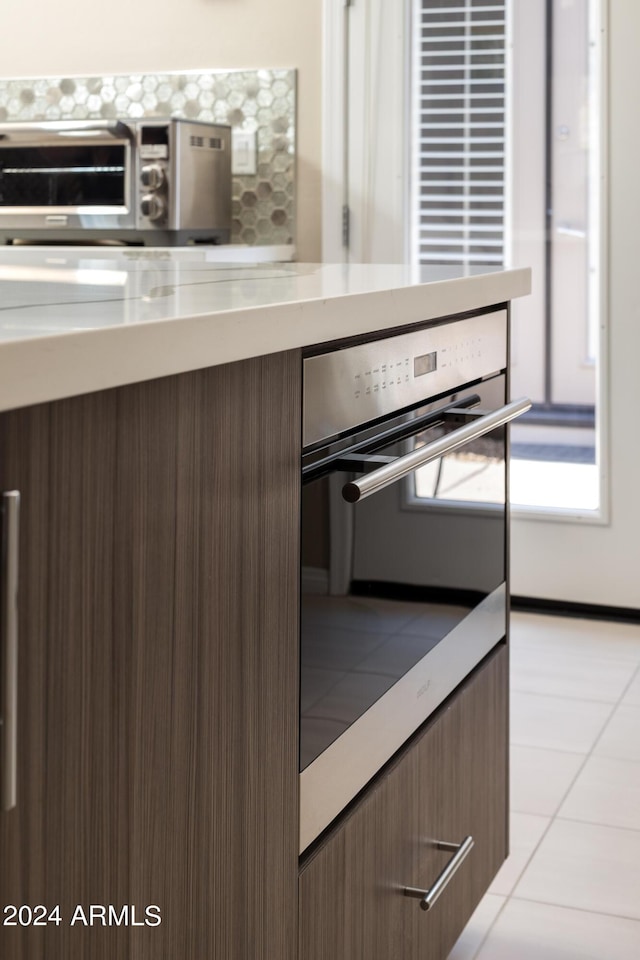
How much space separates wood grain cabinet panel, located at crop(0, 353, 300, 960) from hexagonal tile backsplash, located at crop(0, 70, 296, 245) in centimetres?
264

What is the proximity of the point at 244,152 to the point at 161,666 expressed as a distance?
2925 millimetres

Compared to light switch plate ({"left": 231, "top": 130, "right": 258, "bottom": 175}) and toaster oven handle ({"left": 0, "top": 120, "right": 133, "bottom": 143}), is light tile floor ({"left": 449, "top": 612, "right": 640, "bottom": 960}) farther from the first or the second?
toaster oven handle ({"left": 0, "top": 120, "right": 133, "bottom": 143})

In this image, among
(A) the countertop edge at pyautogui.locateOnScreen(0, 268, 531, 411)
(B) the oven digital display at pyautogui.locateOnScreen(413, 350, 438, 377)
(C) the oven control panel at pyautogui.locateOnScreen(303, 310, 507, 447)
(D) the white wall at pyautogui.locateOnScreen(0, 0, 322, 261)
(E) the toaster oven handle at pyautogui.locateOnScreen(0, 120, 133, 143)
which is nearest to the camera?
(A) the countertop edge at pyautogui.locateOnScreen(0, 268, 531, 411)

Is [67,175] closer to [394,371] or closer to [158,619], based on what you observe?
[394,371]

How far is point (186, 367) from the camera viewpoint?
29.8 inches

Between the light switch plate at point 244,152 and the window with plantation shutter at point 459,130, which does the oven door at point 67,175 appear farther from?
the window with plantation shutter at point 459,130

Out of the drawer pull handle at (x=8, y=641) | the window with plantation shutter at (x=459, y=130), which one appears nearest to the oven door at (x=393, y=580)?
the drawer pull handle at (x=8, y=641)

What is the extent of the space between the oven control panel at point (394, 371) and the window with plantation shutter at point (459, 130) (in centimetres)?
190

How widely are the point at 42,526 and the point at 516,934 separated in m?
1.34

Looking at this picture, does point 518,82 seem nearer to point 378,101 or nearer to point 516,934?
point 378,101

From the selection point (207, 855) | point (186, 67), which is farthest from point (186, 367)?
point (186, 67)

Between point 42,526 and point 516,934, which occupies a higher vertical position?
point 42,526

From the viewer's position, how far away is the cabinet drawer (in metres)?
1.10

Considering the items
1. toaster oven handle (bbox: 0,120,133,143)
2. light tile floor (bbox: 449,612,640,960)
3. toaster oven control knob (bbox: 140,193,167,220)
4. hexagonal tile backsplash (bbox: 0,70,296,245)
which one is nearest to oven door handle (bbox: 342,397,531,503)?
light tile floor (bbox: 449,612,640,960)
